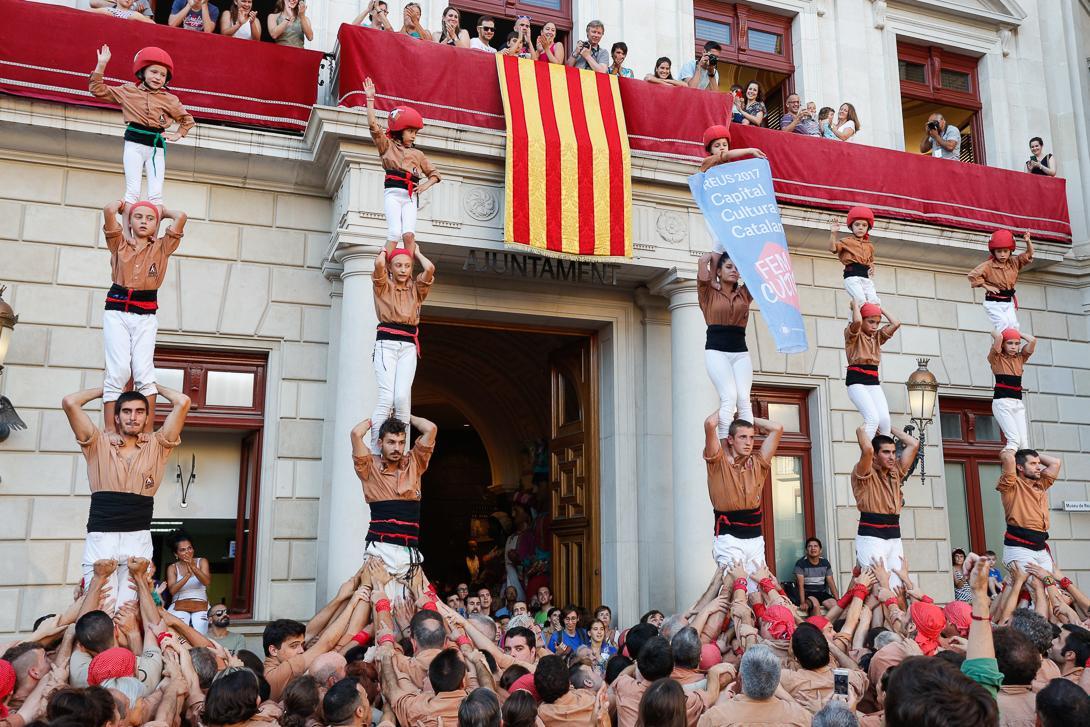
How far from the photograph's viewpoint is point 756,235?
31.2 feet

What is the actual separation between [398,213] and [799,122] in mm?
7122

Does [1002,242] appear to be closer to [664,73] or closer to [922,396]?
[922,396]

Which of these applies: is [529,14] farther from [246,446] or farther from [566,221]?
[246,446]

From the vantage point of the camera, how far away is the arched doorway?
13266 mm

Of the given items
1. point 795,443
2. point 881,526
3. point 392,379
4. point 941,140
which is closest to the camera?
point 392,379

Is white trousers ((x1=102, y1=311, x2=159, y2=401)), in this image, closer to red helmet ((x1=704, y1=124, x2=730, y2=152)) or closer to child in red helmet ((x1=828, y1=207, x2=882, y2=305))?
red helmet ((x1=704, y1=124, x2=730, y2=152))

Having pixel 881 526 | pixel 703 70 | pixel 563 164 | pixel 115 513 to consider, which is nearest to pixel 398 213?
pixel 563 164

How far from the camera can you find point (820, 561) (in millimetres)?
12031

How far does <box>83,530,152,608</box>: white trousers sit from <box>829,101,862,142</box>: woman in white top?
10972mm

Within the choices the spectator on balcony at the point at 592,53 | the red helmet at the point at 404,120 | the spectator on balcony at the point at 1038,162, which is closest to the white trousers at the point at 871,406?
the spectator on balcony at the point at 592,53

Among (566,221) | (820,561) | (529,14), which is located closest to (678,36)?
(529,14)

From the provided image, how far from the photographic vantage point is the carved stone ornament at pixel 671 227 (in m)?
11.7

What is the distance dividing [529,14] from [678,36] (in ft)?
7.27

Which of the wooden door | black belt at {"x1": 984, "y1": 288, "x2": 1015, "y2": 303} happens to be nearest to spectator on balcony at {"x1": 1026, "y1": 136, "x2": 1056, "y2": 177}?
black belt at {"x1": 984, "y1": 288, "x2": 1015, "y2": 303}
